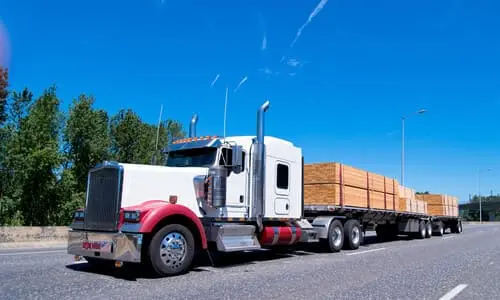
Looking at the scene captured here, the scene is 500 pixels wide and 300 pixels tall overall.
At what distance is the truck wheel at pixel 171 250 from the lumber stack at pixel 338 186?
6.78m

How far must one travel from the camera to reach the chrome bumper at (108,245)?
6949mm

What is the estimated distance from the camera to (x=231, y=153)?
9273 millimetres

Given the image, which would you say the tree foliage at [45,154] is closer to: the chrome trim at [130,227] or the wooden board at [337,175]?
the wooden board at [337,175]

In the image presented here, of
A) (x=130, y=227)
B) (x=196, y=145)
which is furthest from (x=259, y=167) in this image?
(x=130, y=227)

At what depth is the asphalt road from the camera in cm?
608

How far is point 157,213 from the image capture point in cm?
725

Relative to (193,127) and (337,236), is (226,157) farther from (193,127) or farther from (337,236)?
(337,236)

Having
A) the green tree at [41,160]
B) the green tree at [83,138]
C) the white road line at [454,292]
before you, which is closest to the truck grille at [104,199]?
the white road line at [454,292]

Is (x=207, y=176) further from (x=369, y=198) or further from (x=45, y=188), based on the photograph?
(x=45, y=188)

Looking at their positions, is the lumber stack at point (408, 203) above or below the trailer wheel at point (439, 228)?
above

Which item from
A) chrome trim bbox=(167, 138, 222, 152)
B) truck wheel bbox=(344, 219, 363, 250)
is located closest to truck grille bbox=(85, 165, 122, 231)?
chrome trim bbox=(167, 138, 222, 152)

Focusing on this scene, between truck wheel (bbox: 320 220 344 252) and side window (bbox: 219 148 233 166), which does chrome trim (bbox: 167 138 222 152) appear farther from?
truck wheel (bbox: 320 220 344 252)

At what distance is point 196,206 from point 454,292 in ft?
16.1

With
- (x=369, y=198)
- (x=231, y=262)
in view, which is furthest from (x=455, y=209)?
(x=231, y=262)
